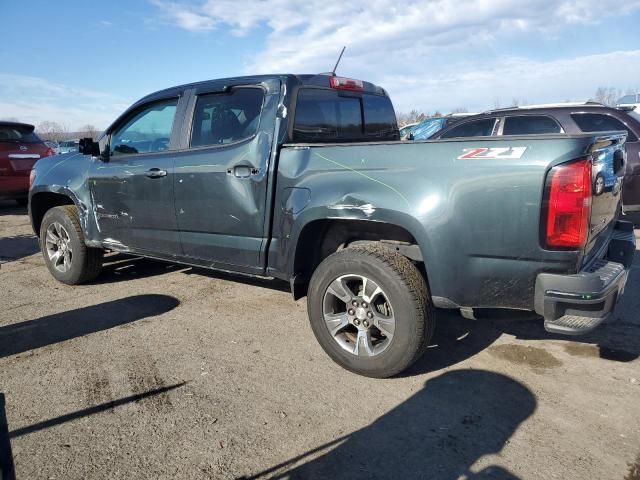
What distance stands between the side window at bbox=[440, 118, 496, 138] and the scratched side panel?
4685 mm

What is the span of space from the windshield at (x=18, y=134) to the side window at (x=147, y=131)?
6.21m

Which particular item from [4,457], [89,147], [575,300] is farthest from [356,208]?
[89,147]

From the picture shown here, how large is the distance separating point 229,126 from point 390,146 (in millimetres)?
1503

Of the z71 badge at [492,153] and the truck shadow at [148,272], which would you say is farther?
the truck shadow at [148,272]

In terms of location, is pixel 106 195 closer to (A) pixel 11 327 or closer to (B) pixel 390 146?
(A) pixel 11 327

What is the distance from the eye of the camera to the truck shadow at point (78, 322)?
3.73m

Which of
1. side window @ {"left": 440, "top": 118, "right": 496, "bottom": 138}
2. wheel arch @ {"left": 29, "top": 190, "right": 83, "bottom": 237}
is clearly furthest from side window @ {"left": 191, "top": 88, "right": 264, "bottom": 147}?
side window @ {"left": 440, "top": 118, "right": 496, "bottom": 138}

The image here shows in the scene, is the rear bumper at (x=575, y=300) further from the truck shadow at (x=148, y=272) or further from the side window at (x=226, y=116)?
the truck shadow at (x=148, y=272)

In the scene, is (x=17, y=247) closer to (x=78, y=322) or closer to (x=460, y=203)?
(x=78, y=322)

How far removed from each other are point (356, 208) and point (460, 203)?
0.65 meters

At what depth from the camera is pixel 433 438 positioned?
2.49 meters

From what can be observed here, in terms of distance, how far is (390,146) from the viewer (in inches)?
114

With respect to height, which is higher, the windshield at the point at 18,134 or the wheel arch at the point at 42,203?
the windshield at the point at 18,134

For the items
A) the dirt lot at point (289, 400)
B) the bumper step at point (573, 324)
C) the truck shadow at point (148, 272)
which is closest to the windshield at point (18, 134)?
the truck shadow at point (148, 272)
